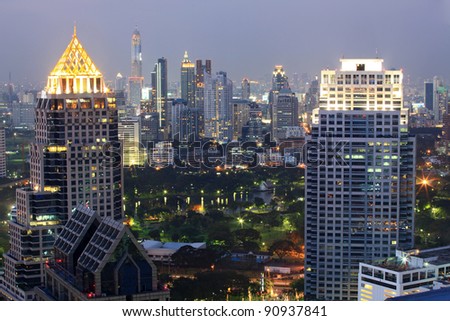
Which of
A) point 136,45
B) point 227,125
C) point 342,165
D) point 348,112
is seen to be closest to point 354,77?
point 348,112

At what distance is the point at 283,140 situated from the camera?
13.2 metres

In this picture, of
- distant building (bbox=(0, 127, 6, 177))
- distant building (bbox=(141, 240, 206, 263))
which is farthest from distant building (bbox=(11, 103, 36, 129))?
distant building (bbox=(141, 240, 206, 263))

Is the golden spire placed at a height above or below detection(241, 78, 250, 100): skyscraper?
below

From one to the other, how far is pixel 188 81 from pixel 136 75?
3.72m

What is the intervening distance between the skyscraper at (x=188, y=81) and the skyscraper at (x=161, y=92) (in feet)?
0.93

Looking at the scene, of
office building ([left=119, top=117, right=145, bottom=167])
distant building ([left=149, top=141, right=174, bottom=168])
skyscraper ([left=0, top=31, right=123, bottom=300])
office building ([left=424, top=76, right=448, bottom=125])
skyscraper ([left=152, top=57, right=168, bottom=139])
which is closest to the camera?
skyscraper ([left=0, top=31, right=123, bottom=300])

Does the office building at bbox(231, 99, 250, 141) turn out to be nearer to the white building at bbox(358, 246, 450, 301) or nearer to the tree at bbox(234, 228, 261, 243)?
the tree at bbox(234, 228, 261, 243)

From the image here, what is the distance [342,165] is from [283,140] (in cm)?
796

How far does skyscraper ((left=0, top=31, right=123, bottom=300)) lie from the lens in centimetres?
491

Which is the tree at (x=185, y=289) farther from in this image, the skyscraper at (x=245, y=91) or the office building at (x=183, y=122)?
the office building at (x=183, y=122)

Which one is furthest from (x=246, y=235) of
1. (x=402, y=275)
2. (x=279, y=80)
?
(x=279, y=80)

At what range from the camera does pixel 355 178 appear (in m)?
5.29

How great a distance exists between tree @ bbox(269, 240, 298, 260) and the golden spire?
2252mm

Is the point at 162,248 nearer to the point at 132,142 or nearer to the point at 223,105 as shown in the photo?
the point at 132,142
